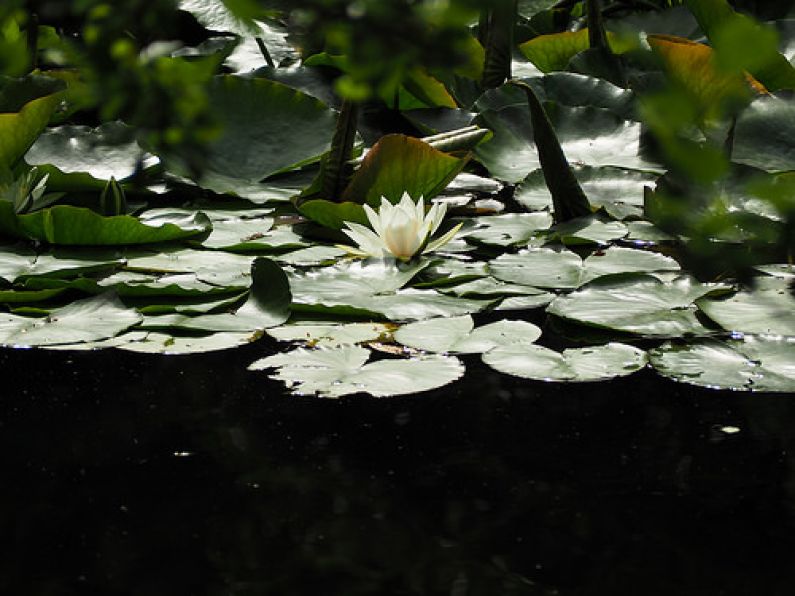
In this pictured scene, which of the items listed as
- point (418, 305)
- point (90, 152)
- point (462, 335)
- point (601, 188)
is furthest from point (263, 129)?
point (462, 335)

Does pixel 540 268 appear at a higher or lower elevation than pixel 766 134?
lower

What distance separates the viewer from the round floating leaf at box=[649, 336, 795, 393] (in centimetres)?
157

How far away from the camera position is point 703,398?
154 centimetres

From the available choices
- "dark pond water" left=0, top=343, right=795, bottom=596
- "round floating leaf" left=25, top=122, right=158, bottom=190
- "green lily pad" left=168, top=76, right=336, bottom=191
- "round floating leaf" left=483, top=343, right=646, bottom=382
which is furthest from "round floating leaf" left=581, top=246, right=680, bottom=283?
"round floating leaf" left=25, top=122, right=158, bottom=190

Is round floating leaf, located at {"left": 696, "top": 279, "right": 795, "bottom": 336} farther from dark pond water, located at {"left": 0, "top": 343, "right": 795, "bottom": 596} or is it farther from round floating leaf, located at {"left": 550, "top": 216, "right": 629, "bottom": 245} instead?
round floating leaf, located at {"left": 550, "top": 216, "right": 629, "bottom": 245}

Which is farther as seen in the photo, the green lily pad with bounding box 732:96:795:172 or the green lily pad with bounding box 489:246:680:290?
the green lily pad with bounding box 732:96:795:172

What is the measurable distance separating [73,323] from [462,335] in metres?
0.59

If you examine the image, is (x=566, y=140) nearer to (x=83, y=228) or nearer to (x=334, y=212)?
(x=334, y=212)

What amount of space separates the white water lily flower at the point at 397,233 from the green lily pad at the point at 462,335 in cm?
28

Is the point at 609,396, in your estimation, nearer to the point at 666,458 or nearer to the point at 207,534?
the point at 666,458

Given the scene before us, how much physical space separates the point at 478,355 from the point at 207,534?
0.63 meters

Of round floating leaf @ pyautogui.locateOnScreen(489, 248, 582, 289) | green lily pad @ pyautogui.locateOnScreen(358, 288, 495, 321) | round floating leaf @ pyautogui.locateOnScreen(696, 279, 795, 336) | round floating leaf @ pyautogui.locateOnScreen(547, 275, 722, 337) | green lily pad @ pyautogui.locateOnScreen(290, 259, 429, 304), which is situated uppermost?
round floating leaf @ pyautogui.locateOnScreen(696, 279, 795, 336)

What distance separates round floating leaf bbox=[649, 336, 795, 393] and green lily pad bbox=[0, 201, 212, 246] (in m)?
0.96

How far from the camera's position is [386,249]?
2102mm
